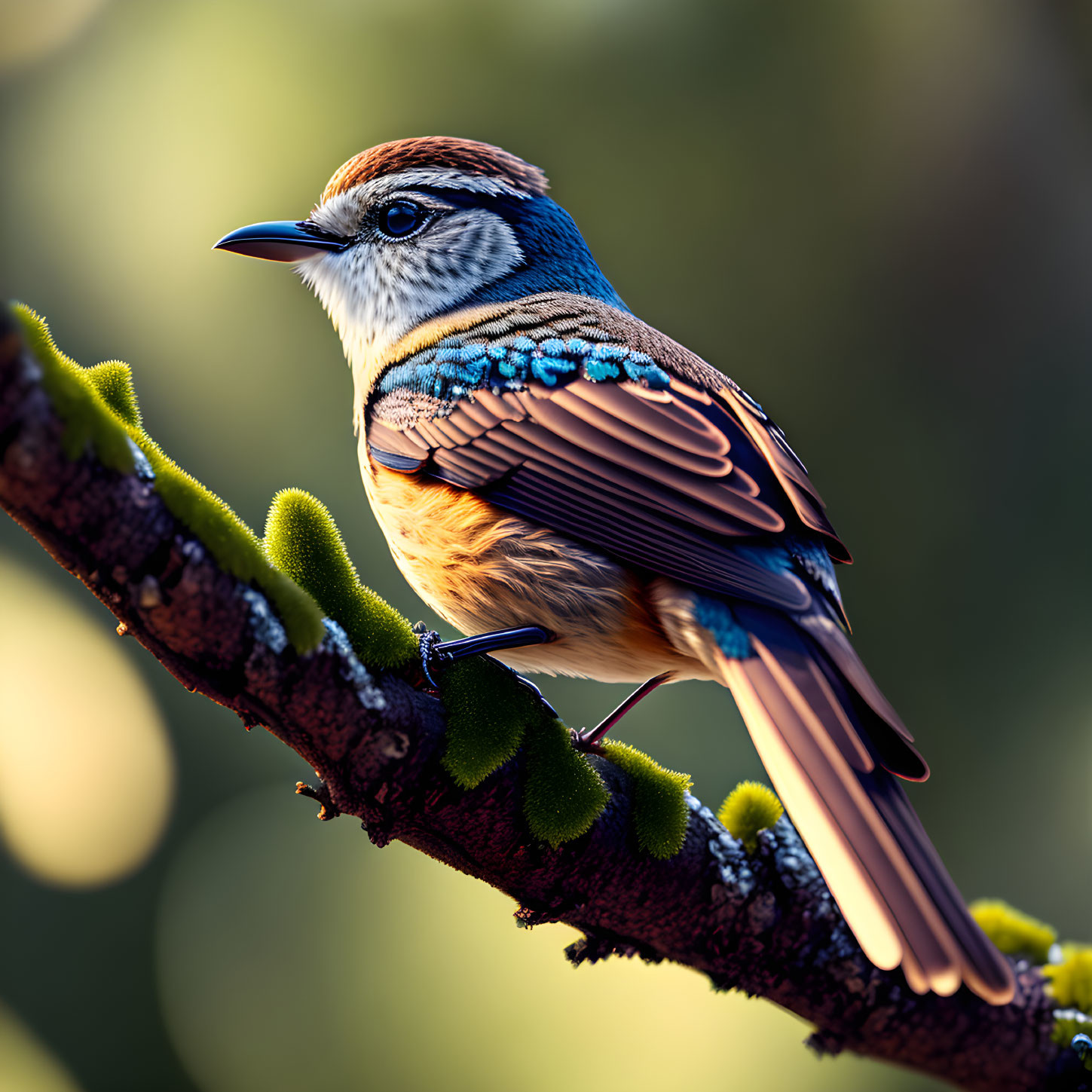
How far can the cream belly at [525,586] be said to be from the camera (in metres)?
1.83

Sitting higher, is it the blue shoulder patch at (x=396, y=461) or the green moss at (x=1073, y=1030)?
the blue shoulder patch at (x=396, y=461)

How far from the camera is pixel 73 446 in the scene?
3.99ft

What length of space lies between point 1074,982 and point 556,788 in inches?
63.7

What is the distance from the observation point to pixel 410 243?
2598 mm

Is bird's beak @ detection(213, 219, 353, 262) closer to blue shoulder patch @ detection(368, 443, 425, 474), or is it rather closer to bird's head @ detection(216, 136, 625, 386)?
bird's head @ detection(216, 136, 625, 386)

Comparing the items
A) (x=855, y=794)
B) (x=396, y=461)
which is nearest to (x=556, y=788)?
(x=855, y=794)

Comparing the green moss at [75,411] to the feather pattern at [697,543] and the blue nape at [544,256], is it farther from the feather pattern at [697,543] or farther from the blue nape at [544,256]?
the blue nape at [544,256]

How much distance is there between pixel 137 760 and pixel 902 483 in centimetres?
398

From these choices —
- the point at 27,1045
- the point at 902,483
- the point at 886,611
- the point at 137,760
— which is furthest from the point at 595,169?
the point at 27,1045

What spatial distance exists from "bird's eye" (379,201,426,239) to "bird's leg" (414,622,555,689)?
126cm

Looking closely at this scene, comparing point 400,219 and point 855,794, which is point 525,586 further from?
point 400,219

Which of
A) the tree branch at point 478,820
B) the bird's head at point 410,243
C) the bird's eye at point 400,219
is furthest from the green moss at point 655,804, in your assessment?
the bird's eye at point 400,219

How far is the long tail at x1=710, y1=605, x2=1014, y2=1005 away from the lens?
54.7 inches

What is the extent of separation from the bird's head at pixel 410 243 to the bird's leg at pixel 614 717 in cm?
111
